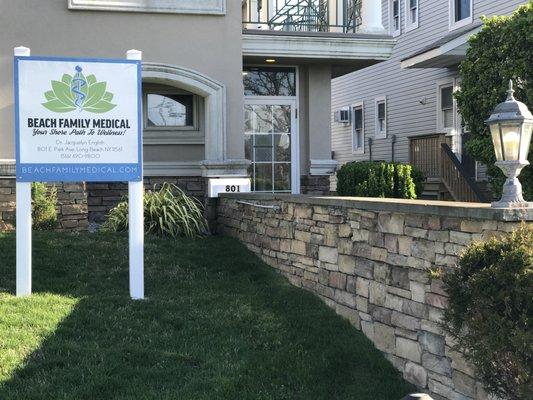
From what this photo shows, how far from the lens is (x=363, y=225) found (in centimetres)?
551

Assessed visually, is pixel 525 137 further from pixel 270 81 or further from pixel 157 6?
pixel 270 81

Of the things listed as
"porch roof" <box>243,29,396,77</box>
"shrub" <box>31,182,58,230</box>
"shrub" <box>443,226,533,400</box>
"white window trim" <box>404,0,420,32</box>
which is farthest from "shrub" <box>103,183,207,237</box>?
"white window trim" <box>404,0,420,32</box>

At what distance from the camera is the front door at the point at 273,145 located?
12.0m

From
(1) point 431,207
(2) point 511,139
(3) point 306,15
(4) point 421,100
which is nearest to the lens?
(2) point 511,139

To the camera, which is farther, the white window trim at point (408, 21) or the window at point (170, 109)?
the white window trim at point (408, 21)

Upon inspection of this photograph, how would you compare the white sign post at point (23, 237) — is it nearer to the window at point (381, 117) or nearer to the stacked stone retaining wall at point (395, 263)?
the stacked stone retaining wall at point (395, 263)

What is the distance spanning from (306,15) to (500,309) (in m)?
9.61

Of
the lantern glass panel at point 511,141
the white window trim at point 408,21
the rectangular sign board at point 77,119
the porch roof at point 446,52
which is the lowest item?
the lantern glass panel at point 511,141

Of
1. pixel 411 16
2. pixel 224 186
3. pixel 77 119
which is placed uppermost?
pixel 411 16

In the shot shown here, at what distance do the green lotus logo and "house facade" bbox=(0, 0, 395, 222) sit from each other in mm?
3416

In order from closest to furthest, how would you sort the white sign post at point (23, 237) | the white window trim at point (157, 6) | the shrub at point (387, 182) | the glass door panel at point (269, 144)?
the white sign post at point (23, 237) → the white window trim at point (157, 6) → the shrub at point (387, 182) → the glass door panel at point (269, 144)

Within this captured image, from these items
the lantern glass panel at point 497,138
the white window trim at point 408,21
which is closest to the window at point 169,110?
the lantern glass panel at point 497,138

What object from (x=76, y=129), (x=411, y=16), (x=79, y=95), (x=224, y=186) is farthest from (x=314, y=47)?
(x=411, y=16)

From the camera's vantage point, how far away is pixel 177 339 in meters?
5.27
